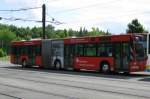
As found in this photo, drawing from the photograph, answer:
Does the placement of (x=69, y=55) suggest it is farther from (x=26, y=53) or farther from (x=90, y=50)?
(x=26, y=53)

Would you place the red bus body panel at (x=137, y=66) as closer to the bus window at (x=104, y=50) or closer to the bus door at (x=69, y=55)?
the bus window at (x=104, y=50)

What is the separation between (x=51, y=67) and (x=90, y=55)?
6.85m

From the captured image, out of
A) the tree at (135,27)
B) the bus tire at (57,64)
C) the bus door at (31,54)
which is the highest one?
the tree at (135,27)

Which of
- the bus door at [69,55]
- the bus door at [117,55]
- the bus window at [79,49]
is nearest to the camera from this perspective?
the bus door at [117,55]

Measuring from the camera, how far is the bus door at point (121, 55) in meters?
29.1

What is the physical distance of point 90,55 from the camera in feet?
107

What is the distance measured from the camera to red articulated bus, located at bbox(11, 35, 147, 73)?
95.3 ft

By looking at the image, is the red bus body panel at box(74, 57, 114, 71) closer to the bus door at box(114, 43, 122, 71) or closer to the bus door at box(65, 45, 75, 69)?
the bus door at box(114, 43, 122, 71)

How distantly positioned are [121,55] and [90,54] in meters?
3.78

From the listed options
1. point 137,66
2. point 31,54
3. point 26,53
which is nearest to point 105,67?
point 137,66

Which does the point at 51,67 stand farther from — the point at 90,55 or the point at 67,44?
the point at 90,55

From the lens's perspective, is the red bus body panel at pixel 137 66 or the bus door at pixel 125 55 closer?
the red bus body panel at pixel 137 66

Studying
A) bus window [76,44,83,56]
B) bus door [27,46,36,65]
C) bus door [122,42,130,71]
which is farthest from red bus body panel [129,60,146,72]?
bus door [27,46,36,65]

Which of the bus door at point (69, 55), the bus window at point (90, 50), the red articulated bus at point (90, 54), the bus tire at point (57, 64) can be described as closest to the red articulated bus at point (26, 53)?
the red articulated bus at point (90, 54)
